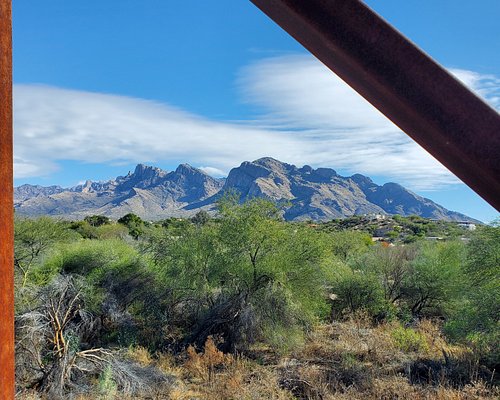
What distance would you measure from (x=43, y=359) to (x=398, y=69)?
14.1 metres

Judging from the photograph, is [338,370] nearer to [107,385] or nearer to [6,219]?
[107,385]

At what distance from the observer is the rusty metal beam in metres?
0.66

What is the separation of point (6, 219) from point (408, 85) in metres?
0.66

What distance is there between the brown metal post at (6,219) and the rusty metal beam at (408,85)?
0.43 m

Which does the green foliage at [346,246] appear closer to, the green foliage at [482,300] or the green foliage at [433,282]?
→ the green foliage at [433,282]

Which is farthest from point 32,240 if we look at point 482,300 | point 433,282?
point 482,300

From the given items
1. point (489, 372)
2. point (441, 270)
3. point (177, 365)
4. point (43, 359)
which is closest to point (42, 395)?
point (43, 359)

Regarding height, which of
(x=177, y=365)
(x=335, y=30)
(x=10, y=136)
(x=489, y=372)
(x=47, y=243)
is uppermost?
(x=335, y=30)

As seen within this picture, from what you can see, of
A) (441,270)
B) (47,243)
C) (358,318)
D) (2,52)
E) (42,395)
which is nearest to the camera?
(2,52)

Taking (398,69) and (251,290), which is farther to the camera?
(251,290)

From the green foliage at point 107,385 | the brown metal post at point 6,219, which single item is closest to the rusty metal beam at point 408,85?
the brown metal post at point 6,219

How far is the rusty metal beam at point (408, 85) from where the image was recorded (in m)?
0.66

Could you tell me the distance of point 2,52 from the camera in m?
0.66

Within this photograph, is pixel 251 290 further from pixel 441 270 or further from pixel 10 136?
pixel 10 136
